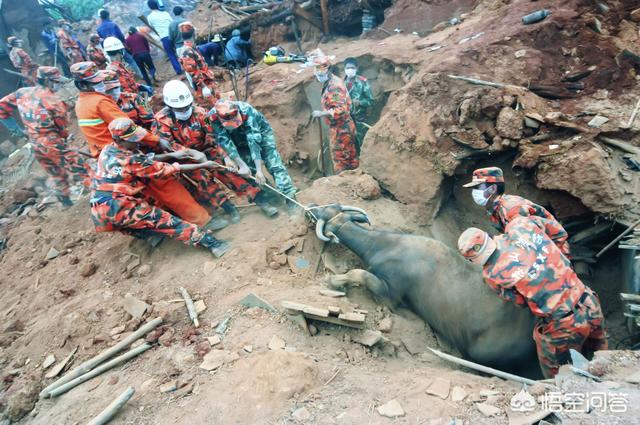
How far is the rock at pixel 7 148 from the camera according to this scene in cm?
1280

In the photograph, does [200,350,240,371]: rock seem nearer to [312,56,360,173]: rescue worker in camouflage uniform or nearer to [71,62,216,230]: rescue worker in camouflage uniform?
[71,62,216,230]: rescue worker in camouflage uniform

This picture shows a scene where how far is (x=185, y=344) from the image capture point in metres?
4.20

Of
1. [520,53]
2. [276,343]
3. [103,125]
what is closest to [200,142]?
[103,125]

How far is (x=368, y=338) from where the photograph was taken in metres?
4.10

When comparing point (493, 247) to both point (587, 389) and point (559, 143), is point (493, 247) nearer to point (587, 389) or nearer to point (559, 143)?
point (587, 389)

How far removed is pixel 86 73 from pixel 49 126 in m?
2.73

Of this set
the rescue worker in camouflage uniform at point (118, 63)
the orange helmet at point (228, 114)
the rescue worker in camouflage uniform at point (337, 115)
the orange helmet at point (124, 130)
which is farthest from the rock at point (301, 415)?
the rescue worker in camouflage uniform at point (118, 63)

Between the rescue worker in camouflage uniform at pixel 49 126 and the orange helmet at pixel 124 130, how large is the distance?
3742 millimetres

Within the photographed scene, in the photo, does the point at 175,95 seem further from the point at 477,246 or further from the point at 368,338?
the point at 477,246

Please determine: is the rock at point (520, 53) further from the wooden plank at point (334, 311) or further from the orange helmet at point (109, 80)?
the orange helmet at point (109, 80)

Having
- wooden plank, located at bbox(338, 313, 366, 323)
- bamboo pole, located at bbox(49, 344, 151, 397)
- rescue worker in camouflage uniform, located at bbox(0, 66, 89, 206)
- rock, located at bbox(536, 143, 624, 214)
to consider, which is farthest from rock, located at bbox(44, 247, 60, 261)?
rock, located at bbox(536, 143, 624, 214)

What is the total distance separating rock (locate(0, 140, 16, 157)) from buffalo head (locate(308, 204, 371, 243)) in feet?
41.6

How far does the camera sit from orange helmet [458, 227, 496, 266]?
12.2ft

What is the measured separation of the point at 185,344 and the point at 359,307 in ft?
6.76
